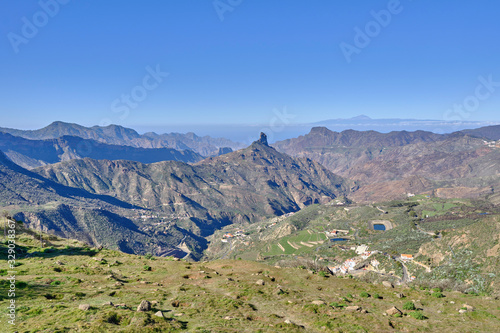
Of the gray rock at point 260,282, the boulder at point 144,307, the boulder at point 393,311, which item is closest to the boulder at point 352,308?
the boulder at point 393,311

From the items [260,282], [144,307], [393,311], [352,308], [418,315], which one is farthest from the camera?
[260,282]

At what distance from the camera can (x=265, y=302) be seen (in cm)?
2647

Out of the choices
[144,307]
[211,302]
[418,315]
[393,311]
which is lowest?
[393,311]

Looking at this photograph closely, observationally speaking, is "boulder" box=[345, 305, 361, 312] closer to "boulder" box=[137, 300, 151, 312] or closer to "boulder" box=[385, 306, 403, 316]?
"boulder" box=[385, 306, 403, 316]

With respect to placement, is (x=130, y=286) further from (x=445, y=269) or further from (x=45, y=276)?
(x=445, y=269)

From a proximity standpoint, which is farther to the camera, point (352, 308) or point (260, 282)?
point (260, 282)

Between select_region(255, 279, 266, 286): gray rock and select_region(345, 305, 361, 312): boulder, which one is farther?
select_region(255, 279, 266, 286): gray rock

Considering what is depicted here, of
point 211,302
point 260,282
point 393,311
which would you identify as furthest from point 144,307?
point 393,311

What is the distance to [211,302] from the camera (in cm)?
2469

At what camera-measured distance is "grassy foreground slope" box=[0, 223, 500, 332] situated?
63.0ft

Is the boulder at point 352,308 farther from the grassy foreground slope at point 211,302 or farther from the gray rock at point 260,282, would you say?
the gray rock at point 260,282

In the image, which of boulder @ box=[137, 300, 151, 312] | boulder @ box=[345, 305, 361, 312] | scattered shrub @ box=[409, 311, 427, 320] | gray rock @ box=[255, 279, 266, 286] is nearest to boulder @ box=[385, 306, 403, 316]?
scattered shrub @ box=[409, 311, 427, 320]

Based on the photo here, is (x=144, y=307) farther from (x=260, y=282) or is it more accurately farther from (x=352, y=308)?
(x=352, y=308)

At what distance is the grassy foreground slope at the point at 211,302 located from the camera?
63.0 ft
